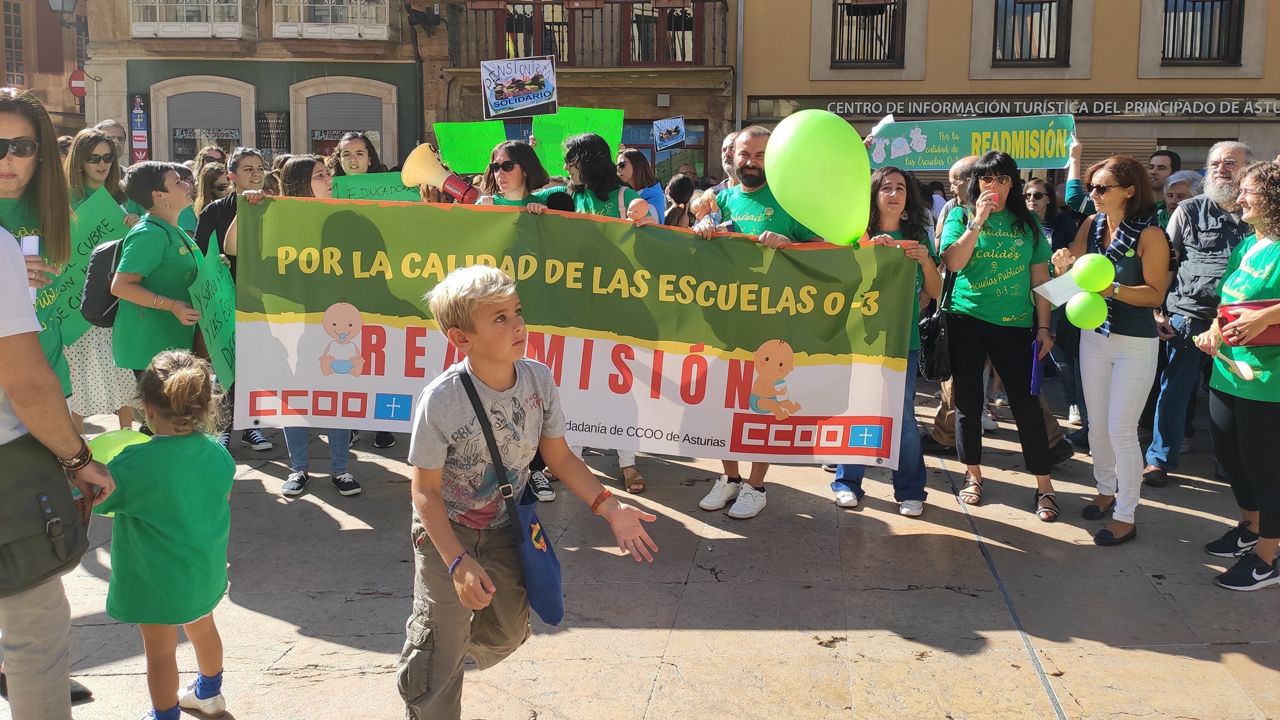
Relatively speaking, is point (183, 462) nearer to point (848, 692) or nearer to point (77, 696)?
point (77, 696)

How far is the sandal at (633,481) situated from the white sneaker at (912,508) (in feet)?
4.72

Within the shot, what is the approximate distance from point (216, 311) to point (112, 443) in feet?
7.77

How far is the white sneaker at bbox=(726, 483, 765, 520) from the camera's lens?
17.7 ft

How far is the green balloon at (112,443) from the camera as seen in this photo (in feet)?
10.3

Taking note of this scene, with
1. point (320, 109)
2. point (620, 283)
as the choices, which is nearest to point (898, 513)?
point (620, 283)

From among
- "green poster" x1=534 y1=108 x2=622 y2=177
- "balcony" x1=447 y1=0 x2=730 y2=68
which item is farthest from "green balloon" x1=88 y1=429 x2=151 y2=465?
"balcony" x1=447 y1=0 x2=730 y2=68

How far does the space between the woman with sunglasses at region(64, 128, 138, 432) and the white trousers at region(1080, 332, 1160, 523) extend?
509cm

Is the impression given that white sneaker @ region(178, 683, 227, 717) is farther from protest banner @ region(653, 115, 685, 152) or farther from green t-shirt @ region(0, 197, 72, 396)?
protest banner @ region(653, 115, 685, 152)

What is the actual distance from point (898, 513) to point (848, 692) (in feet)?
7.03

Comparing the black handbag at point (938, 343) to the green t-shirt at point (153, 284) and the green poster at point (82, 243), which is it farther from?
the green poster at point (82, 243)

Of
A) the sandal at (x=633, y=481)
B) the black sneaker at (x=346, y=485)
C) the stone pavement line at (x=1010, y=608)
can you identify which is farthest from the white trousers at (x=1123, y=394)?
the black sneaker at (x=346, y=485)

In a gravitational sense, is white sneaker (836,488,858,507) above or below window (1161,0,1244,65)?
below

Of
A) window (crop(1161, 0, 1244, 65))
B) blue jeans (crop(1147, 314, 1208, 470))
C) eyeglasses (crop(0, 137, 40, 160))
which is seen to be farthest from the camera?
window (crop(1161, 0, 1244, 65))

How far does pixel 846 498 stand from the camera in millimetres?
5605
